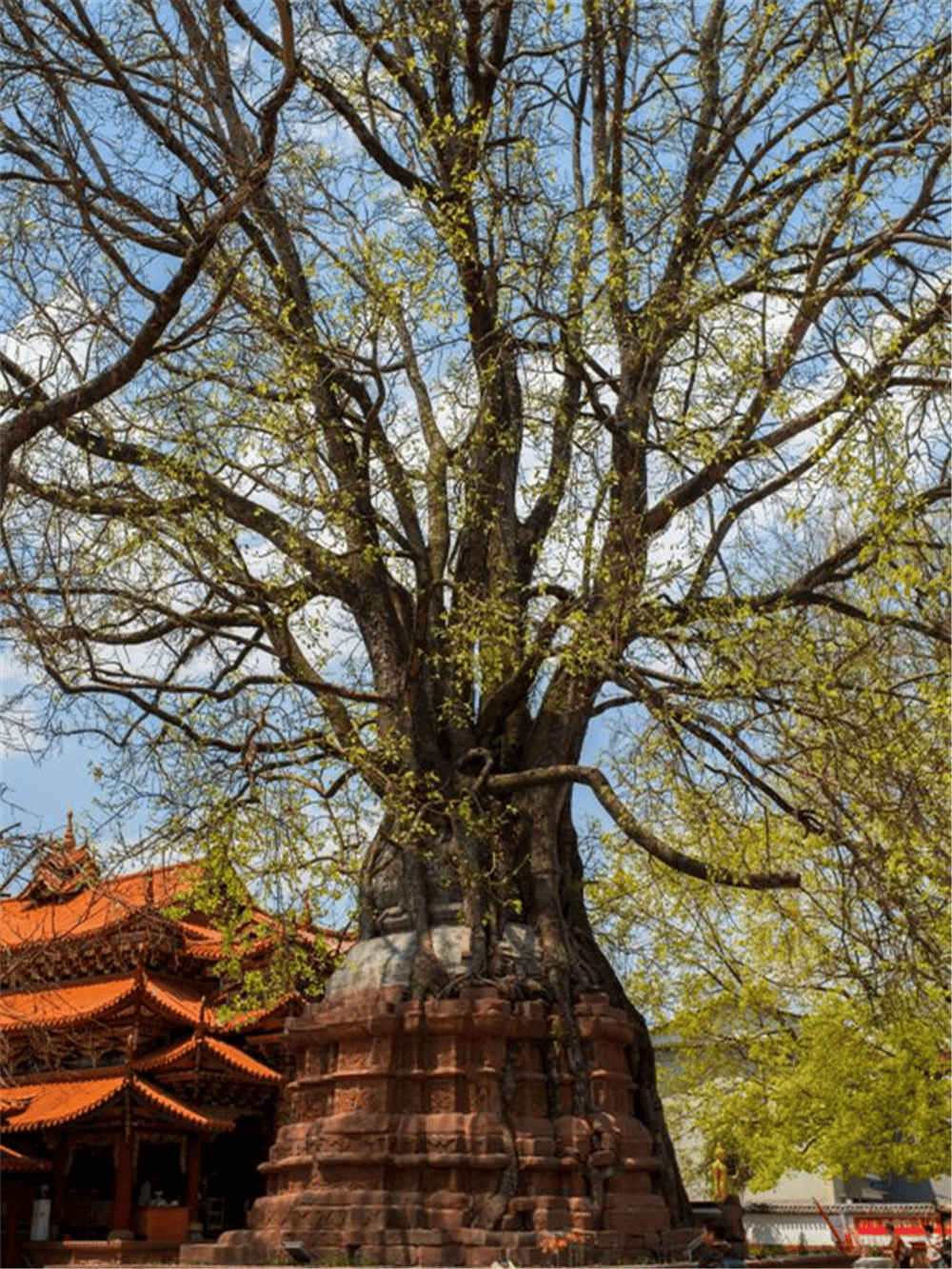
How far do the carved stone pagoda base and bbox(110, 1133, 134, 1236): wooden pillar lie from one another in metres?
10.2

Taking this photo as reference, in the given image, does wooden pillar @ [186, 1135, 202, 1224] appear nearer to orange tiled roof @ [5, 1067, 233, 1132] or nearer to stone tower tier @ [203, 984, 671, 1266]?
orange tiled roof @ [5, 1067, 233, 1132]

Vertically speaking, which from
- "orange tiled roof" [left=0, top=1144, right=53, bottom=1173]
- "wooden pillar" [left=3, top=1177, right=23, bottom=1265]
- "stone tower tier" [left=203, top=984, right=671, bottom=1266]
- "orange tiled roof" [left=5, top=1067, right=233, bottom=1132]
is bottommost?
"stone tower tier" [left=203, top=984, right=671, bottom=1266]

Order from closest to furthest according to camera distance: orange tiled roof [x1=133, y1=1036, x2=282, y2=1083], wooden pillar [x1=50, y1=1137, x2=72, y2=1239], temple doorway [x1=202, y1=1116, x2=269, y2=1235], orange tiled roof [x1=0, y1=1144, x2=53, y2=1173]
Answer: orange tiled roof [x1=0, y1=1144, x2=53, y2=1173], orange tiled roof [x1=133, y1=1036, x2=282, y2=1083], wooden pillar [x1=50, y1=1137, x2=72, y2=1239], temple doorway [x1=202, y1=1116, x2=269, y2=1235]

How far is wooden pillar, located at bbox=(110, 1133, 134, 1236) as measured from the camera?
64.0 ft

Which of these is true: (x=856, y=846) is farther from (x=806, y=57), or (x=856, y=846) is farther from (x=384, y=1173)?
(x=806, y=57)

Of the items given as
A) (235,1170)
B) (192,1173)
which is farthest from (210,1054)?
Answer: (235,1170)

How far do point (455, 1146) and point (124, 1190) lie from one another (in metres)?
11.9

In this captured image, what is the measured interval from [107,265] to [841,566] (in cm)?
644

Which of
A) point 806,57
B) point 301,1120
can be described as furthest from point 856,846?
point 806,57

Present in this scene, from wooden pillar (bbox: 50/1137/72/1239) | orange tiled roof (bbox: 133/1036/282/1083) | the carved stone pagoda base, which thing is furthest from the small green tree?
wooden pillar (bbox: 50/1137/72/1239)

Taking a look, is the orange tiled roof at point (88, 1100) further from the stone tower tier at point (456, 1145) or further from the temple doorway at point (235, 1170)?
the stone tower tier at point (456, 1145)

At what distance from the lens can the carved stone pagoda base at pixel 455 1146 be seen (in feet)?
30.9

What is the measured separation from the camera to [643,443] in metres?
10.4

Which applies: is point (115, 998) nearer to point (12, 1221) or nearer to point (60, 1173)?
point (60, 1173)
